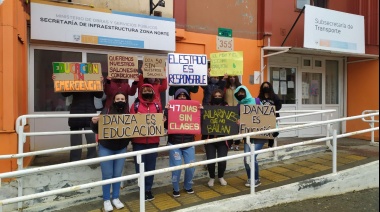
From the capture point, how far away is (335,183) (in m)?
5.07

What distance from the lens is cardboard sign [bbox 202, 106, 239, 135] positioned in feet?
15.9

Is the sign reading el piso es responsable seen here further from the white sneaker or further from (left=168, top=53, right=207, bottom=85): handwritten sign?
the white sneaker

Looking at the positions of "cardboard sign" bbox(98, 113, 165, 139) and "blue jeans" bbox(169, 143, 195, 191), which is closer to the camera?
"cardboard sign" bbox(98, 113, 165, 139)

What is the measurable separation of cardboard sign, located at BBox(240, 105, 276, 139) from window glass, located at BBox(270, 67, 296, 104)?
14.6 ft

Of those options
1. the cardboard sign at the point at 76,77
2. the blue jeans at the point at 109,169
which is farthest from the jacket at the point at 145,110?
the cardboard sign at the point at 76,77

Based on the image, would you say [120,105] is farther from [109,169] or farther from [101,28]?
[101,28]

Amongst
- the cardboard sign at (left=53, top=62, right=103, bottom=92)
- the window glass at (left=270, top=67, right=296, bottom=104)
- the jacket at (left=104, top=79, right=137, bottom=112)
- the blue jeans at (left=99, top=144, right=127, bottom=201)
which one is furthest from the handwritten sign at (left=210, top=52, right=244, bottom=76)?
the window glass at (left=270, top=67, right=296, bottom=104)

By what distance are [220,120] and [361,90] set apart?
714 cm

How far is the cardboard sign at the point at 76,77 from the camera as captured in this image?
189 inches

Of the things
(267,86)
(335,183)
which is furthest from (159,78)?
(335,183)

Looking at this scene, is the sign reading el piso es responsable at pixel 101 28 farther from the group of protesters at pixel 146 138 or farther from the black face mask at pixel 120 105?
the black face mask at pixel 120 105

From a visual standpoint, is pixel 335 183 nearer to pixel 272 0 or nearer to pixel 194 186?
pixel 194 186

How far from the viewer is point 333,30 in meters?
8.52

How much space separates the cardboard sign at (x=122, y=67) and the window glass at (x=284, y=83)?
5.08 metres
